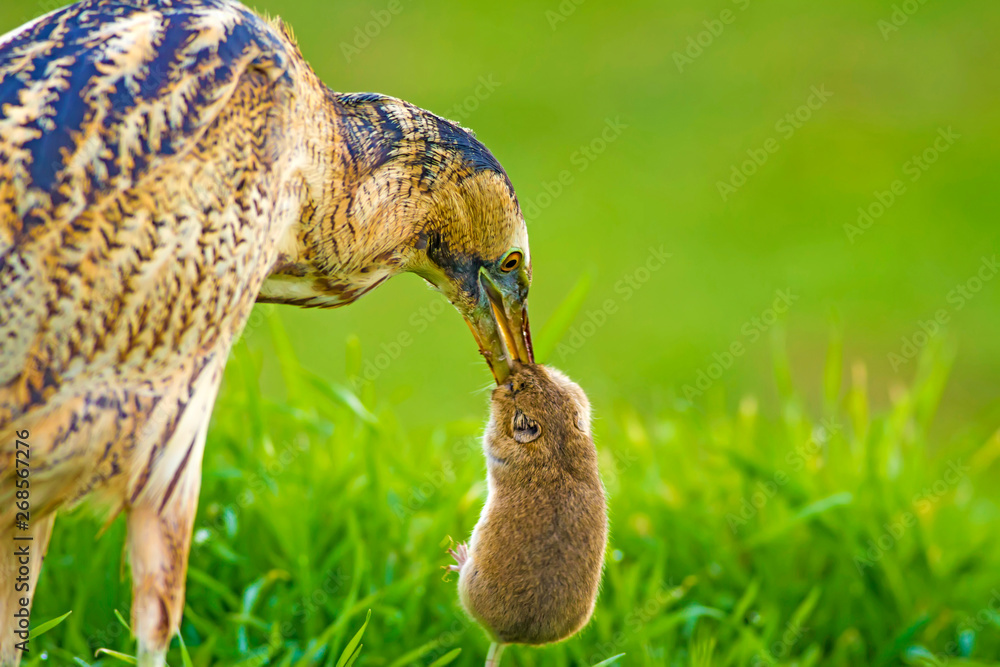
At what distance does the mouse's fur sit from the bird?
0.59 meters

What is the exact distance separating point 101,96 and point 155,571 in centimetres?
107

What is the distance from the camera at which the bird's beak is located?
3215 mm

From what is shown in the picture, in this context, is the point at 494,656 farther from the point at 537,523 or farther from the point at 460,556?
the point at 537,523

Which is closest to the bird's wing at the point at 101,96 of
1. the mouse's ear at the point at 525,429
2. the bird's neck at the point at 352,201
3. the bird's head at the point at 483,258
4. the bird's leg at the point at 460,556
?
the bird's neck at the point at 352,201

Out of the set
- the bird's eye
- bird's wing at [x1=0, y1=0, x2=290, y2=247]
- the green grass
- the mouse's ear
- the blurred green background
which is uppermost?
bird's wing at [x1=0, y1=0, x2=290, y2=247]

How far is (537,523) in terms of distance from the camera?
2748 millimetres

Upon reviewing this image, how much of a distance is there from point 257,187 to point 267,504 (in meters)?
1.30

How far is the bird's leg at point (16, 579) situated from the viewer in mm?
2852

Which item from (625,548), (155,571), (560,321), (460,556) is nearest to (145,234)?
(155,571)

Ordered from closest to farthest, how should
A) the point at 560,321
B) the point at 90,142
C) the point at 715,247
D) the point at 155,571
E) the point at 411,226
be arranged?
1. the point at 90,142
2. the point at 155,571
3. the point at 411,226
4. the point at 560,321
5. the point at 715,247

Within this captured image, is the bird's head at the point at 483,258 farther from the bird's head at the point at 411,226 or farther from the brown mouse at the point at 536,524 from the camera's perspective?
the brown mouse at the point at 536,524

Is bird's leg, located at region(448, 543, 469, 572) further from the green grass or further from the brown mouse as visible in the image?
the green grass

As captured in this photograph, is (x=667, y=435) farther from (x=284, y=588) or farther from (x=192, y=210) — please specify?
(x=192, y=210)

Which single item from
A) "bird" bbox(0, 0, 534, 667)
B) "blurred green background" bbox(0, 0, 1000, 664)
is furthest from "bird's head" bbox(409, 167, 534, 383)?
"blurred green background" bbox(0, 0, 1000, 664)
